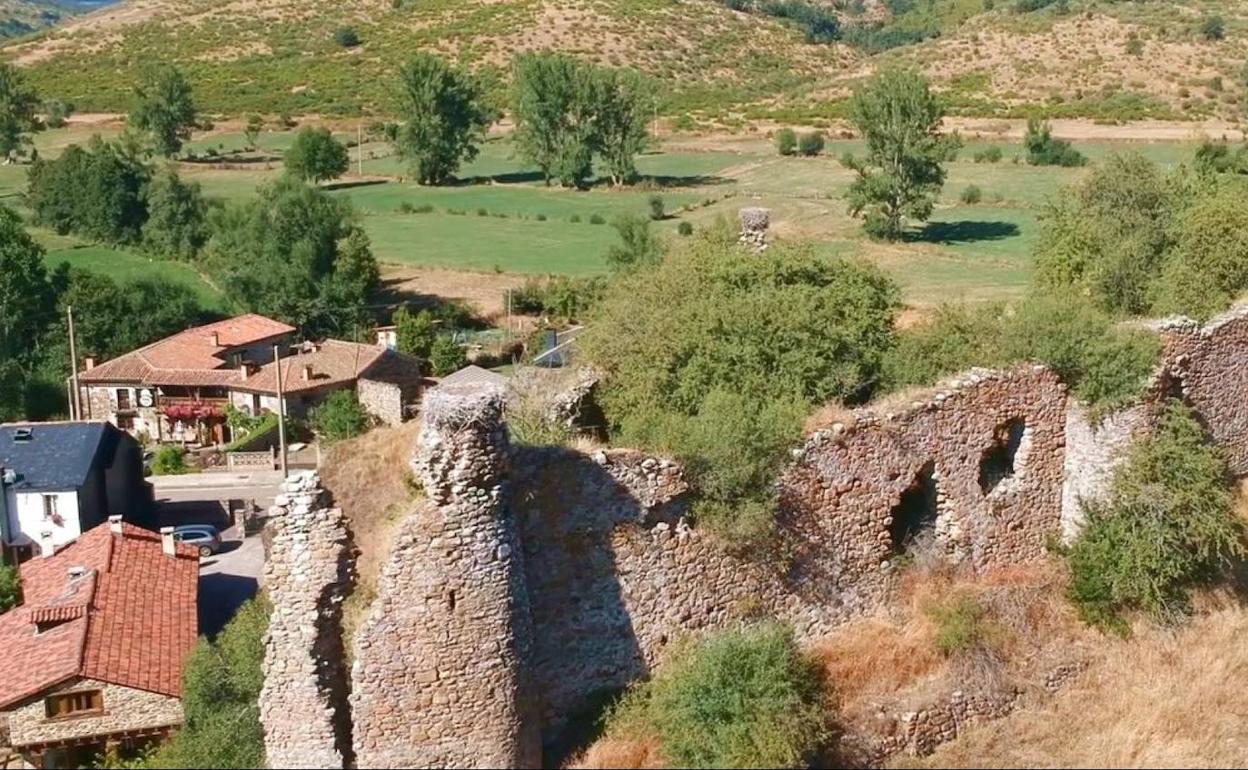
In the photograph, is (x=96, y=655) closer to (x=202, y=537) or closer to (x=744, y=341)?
(x=744, y=341)

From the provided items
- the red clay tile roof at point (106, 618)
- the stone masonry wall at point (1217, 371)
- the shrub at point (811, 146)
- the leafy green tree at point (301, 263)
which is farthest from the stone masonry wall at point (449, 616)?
the shrub at point (811, 146)

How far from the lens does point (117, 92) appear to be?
120625 millimetres

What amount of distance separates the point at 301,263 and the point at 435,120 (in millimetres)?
38426

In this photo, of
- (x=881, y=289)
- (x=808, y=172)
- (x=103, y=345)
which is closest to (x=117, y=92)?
(x=808, y=172)

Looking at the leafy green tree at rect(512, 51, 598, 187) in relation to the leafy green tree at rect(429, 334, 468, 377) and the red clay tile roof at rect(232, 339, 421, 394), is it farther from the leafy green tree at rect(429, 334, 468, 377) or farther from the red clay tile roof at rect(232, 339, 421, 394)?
the red clay tile roof at rect(232, 339, 421, 394)

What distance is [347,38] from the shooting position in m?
134

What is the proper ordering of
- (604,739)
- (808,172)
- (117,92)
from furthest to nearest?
(117,92)
(808,172)
(604,739)

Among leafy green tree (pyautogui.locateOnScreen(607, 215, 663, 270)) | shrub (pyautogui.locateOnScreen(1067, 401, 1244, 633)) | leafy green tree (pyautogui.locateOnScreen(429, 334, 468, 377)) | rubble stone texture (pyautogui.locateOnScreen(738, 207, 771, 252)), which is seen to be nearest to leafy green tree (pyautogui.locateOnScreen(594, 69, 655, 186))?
leafy green tree (pyautogui.locateOnScreen(607, 215, 663, 270))

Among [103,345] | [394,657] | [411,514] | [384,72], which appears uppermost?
[384,72]

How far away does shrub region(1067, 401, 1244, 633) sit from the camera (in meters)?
18.7

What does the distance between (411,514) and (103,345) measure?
1657 inches

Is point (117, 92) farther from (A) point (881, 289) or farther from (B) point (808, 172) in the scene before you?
(A) point (881, 289)

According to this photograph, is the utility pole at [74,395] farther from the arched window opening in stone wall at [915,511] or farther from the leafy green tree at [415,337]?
the arched window opening in stone wall at [915,511]

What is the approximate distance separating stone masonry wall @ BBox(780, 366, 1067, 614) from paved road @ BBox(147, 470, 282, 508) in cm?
2302
